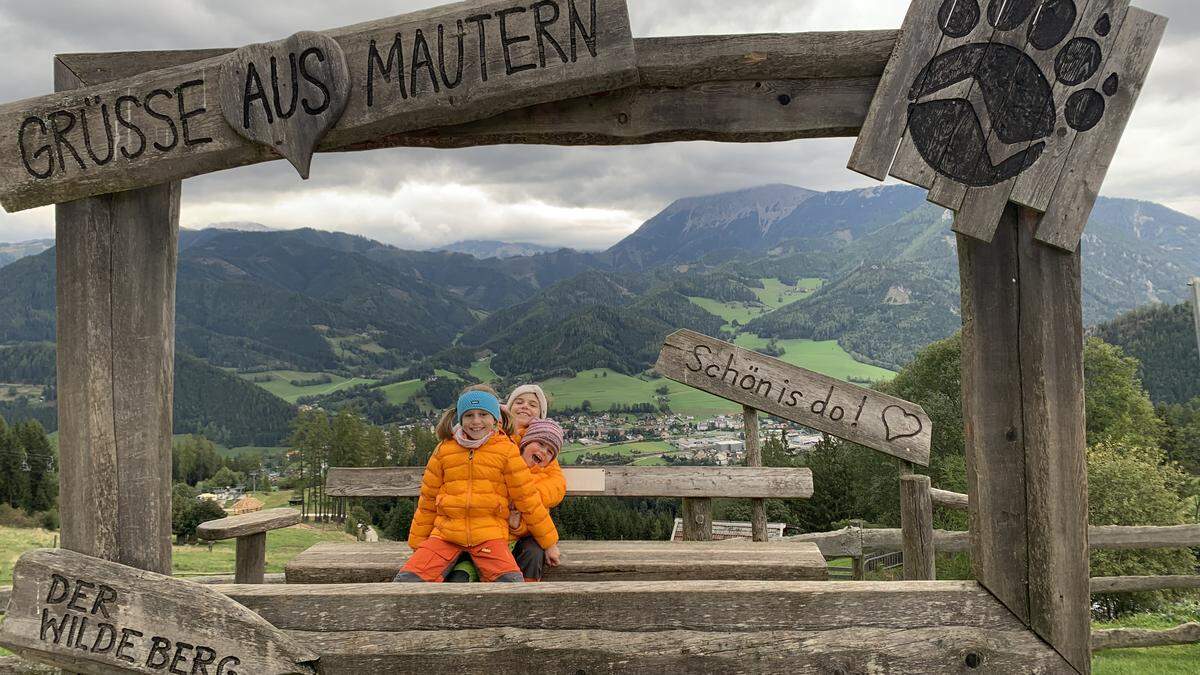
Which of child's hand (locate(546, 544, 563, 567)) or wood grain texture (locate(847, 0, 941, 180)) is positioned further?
child's hand (locate(546, 544, 563, 567))

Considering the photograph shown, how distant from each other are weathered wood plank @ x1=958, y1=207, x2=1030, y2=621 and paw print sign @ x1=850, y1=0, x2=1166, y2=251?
19cm

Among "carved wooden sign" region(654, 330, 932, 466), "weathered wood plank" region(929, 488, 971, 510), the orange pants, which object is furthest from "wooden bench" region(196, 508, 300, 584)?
"weathered wood plank" region(929, 488, 971, 510)

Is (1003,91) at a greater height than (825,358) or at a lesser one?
lesser

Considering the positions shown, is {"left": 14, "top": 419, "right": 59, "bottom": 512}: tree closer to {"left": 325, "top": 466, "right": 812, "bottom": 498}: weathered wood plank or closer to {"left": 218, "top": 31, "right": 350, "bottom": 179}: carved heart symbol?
{"left": 325, "top": 466, "right": 812, "bottom": 498}: weathered wood plank

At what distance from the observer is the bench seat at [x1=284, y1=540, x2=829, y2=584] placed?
3.89m

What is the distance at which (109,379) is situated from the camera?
2777mm

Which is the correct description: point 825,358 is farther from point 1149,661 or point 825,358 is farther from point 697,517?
point 697,517

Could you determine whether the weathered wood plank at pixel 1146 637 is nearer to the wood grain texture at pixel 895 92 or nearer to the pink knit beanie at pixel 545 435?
the pink knit beanie at pixel 545 435

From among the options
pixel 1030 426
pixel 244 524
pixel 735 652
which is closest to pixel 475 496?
pixel 735 652

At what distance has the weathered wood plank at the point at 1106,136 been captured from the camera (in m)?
2.57

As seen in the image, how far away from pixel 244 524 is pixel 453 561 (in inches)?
57.9

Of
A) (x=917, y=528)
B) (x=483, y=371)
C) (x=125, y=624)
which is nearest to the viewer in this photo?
(x=125, y=624)

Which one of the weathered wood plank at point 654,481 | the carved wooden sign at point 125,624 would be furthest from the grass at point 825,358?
the carved wooden sign at point 125,624

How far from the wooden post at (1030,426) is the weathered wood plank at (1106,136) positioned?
11cm
